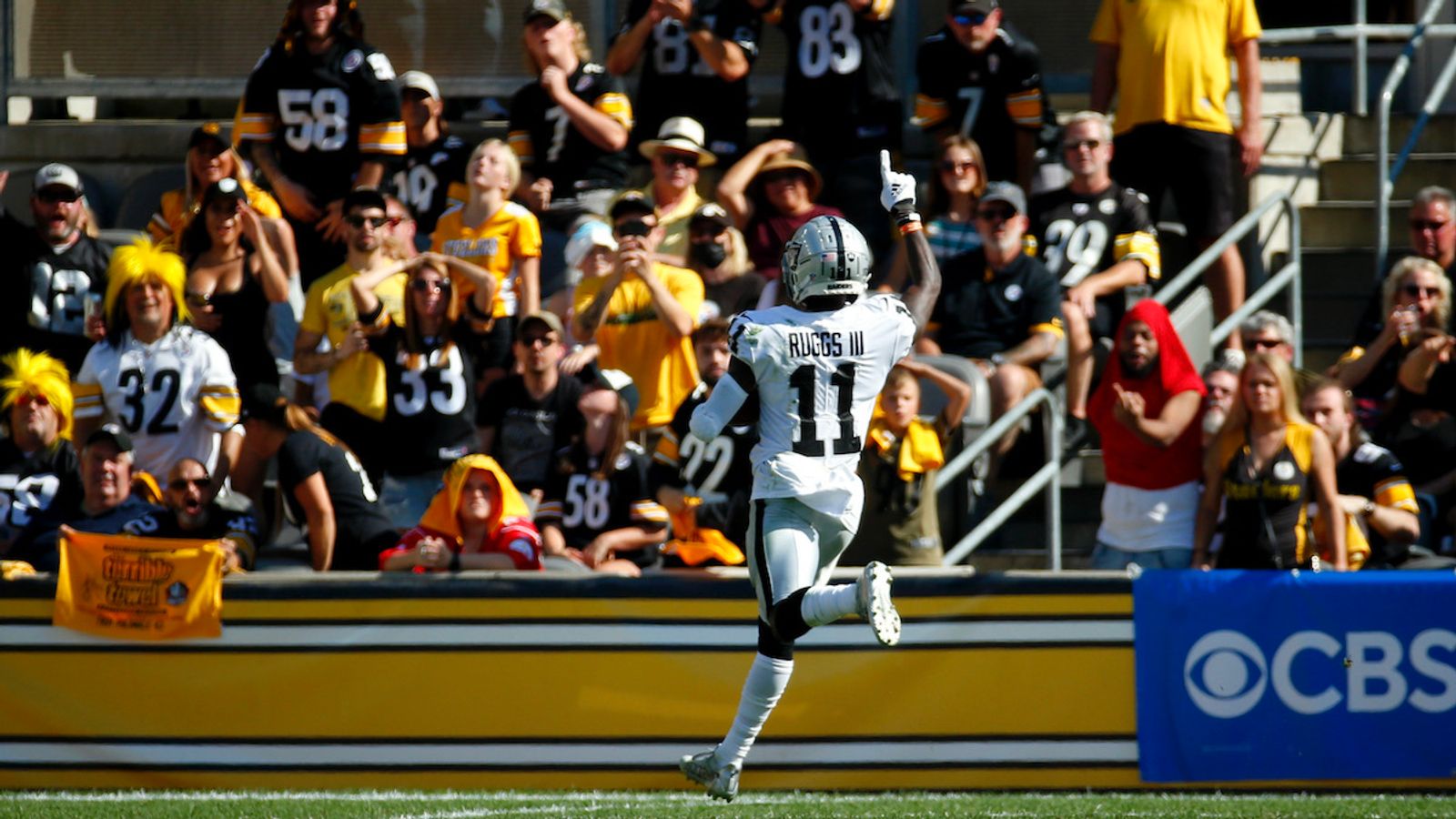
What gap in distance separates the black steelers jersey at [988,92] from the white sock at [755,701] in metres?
5.01

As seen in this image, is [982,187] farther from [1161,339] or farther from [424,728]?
[424,728]

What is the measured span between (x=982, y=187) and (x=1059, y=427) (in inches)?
68.5

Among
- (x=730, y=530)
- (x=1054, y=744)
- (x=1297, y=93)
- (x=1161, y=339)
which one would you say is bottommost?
(x=1054, y=744)

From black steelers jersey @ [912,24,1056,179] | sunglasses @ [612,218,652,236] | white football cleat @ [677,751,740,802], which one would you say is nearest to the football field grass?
white football cleat @ [677,751,740,802]

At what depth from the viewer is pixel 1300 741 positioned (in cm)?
866

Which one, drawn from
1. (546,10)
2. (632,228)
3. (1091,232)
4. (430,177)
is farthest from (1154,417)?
(430,177)

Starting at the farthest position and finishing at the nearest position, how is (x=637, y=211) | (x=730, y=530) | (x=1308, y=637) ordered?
(x=637, y=211) < (x=730, y=530) < (x=1308, y=637)

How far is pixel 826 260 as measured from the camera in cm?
693

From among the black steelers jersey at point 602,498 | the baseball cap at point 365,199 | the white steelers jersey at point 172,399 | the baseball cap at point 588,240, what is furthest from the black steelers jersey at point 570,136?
the black steelers jersey at point 602,498

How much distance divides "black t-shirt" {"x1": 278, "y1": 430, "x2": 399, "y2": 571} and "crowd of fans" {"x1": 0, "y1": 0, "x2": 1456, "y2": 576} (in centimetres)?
2

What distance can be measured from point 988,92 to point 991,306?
5.52 feet

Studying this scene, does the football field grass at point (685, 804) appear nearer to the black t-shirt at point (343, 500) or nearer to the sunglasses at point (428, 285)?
the black t-shirt at point (343, 500)

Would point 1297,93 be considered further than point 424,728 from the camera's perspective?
Yes

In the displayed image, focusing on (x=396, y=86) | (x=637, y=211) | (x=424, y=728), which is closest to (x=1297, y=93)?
(x=637, y=211)
